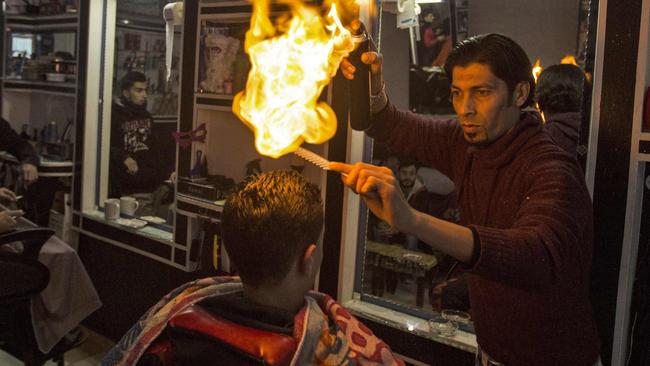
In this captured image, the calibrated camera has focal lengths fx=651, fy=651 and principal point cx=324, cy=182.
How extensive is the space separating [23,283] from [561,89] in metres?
2.69

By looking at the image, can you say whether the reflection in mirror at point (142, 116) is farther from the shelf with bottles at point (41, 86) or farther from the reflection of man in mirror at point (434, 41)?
the reflection of man in mirror at point (434, 41)

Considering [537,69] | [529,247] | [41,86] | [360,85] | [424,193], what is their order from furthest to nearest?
[41,86] < [424,193] < [537,69] < [360,85] < [529,247]

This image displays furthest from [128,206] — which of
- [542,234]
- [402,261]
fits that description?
[542,234]

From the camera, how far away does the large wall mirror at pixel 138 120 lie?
4.16 m

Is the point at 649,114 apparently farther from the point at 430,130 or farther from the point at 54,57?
the point at 54,57

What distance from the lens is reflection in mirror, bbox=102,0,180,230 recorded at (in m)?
4.17

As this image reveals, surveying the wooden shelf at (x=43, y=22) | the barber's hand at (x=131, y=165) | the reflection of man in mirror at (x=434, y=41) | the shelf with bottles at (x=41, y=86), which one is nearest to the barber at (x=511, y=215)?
the reflection of man in mirror at (x=434, y=41)

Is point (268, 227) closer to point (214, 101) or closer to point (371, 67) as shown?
point (371, 67)

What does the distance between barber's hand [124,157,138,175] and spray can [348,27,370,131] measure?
252cm

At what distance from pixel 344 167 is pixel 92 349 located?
11.0 ft

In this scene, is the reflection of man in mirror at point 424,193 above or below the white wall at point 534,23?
below

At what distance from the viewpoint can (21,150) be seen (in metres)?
4.74

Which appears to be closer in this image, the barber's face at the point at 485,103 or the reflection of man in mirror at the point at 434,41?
the barber's face at the point at 485,103

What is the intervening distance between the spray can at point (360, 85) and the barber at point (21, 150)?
3.17 metres
